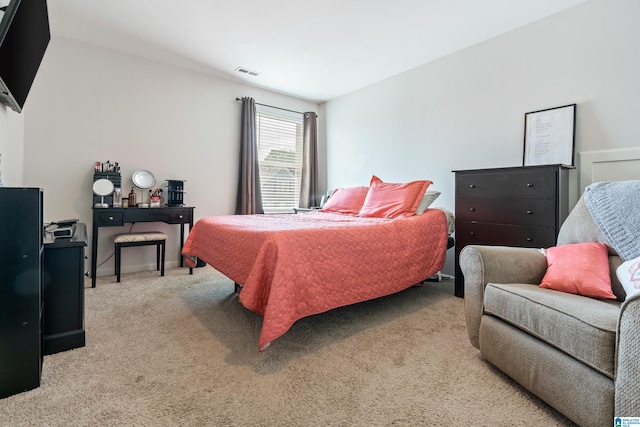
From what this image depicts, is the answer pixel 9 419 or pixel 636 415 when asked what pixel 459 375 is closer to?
pixel 636 415

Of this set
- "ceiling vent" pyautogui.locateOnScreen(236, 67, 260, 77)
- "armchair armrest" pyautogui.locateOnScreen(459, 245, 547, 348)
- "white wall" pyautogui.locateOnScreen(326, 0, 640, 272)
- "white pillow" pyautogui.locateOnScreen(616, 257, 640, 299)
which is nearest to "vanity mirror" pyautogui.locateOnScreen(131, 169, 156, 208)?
"ceiling vent" pyautogui.locateOnScreen(236, 67, 260, 77)

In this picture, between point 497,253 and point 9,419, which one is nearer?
point 9,419

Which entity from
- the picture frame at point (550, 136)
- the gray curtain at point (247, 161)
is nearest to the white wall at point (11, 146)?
the gray curtain at point (247, 161)

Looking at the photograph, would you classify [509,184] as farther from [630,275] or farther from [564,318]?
[564,318]

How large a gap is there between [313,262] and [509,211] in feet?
5.82

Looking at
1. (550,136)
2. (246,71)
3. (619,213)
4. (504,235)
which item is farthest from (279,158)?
(619,213)

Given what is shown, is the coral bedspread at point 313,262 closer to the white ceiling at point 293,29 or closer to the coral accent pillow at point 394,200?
the coral accent pillow at point 394,200

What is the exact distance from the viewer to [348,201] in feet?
11.5

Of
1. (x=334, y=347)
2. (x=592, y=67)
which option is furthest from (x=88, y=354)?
(x=592, y=67)

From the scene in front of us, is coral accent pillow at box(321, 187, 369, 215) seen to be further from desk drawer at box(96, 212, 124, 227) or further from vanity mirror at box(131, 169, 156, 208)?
desk drawer at box(96, 212, 124, 227)

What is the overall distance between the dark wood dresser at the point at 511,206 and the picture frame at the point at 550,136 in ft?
0.91

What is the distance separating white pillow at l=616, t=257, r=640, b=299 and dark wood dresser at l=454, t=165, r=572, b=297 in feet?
2.73

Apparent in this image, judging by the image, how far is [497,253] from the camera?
62.7 inches

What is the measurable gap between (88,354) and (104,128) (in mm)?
2645
